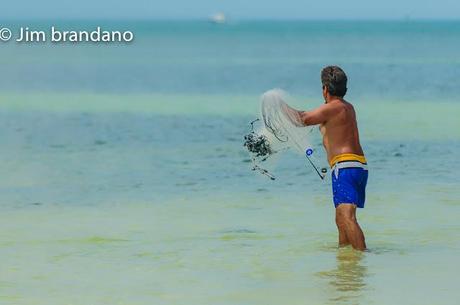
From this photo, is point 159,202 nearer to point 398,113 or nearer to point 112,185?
point 112,185

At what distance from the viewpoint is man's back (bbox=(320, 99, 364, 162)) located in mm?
8773

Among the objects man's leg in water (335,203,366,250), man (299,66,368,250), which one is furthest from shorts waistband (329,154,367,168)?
man's leg in water (335,203,366,250)

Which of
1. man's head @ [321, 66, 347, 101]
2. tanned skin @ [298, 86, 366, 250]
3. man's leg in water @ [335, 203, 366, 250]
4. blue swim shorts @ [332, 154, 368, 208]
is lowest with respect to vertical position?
man's leg in water @ [335, 203, 366, 250]

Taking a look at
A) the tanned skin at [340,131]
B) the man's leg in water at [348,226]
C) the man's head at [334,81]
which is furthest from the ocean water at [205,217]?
the man's head at [334,81]

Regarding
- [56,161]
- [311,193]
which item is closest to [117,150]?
[56,161]

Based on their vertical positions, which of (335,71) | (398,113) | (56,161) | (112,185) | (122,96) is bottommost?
(335,71)

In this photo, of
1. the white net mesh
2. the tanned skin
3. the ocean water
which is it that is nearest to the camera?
the ocean water

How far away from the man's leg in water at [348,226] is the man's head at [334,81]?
30.9 inches

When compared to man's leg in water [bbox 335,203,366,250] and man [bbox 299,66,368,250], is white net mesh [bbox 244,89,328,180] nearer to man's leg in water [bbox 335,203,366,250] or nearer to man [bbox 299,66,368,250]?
man [bbox 299,66,368,250]

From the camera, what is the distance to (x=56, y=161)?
52.2 ft

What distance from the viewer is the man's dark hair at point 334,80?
8734mm

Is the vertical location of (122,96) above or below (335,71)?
above

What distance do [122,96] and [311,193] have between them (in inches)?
833

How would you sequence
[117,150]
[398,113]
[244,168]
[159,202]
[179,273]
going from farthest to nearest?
[398,113] → [117,150] → [244,168] → [159,202] → [179,273]
